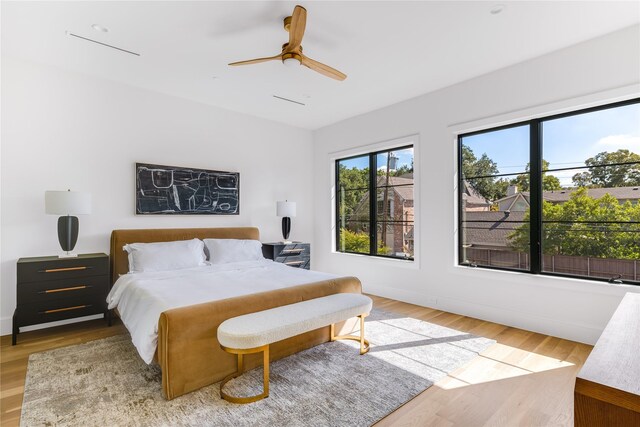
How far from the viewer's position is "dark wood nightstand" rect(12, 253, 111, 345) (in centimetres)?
309

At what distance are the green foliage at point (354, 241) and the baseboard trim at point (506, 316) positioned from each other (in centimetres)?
85

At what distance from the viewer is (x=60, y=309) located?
3.25m

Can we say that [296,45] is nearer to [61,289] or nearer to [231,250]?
[231,250]

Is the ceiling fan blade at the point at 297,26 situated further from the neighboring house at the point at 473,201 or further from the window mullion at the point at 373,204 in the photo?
the window mullion at the point at 373,204

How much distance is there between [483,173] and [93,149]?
15.5 ft

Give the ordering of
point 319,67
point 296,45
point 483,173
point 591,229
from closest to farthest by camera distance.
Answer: point 296,45 → point 319,67 → point 591,229 → point 483,173

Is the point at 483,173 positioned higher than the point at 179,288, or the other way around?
the point at 483,173

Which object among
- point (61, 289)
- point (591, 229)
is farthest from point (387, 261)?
point (61, 289)

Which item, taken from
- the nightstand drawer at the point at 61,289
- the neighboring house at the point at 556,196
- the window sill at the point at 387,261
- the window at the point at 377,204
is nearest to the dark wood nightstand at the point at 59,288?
the nightstand drawer at the point at 61,289

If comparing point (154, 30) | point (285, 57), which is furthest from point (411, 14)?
point (154, 30)

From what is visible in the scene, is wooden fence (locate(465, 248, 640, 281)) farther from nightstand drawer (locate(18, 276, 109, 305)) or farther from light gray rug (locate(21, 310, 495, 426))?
nightstand drawer (locate(18, 276, 109, 305))

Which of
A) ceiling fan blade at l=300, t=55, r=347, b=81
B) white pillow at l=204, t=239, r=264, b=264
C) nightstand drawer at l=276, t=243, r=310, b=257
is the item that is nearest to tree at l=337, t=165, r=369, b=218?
nightstand drawer at l=276, t=243, r=310, b=257

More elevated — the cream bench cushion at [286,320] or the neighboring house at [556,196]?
the neighboring house at [556,196]

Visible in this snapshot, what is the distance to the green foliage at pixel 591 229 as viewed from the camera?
115 inches
